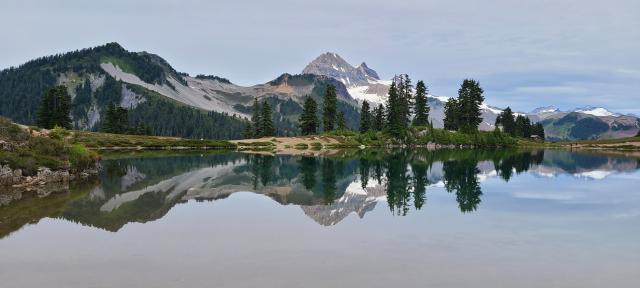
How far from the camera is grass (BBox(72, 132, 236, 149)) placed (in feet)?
389

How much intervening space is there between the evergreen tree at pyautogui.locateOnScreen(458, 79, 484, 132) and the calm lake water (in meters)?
129

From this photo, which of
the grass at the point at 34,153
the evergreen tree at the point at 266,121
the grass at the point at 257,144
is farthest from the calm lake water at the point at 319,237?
the evergreen tree at the point at 266,121

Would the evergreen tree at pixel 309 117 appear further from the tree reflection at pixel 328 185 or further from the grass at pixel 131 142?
the tree reflection at pixel 328 185

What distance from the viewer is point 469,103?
171 meters

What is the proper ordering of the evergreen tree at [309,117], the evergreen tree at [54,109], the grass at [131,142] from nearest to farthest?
1. the grass at [131,142]
2. the evergreen tree at [54,109]
3. the evergreen tree at [309,117]

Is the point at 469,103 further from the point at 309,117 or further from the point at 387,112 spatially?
the point at 309,117

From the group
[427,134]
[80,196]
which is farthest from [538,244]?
[427,134]

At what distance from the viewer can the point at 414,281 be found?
634 inches

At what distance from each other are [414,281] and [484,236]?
8702 millimetres

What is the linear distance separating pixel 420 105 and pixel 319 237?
155 m

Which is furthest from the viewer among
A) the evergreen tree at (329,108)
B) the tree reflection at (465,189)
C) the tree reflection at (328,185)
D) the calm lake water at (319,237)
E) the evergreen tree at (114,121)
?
the evergreen tree at (329,108)

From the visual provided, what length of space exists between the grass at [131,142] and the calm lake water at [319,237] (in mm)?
80862

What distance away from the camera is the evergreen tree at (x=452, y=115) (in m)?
175

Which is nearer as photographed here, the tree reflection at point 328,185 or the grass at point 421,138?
the tree reflection at point 328,185
